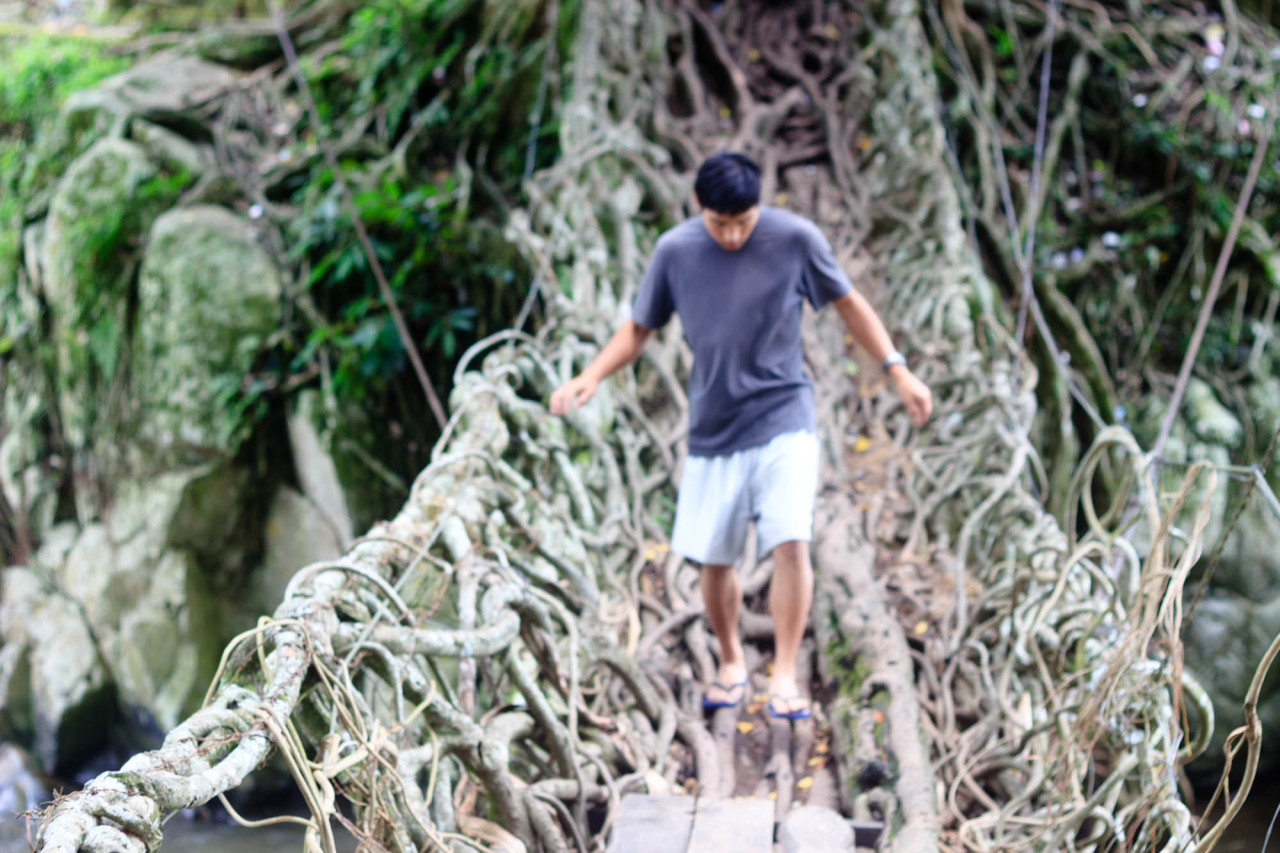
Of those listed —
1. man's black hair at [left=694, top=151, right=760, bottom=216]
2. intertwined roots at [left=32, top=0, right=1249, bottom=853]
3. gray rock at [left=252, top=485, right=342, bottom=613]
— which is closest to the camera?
intertwined roots at [left=32, top=0, right=1249, bottom=853]

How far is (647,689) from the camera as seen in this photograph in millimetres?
Result: 2029

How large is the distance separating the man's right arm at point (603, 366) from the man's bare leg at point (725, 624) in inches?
16.6

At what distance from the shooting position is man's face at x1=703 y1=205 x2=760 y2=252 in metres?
1.77

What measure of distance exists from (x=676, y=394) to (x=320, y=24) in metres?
3.42

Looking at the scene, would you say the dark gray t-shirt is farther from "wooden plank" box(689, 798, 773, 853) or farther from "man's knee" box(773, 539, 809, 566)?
"wooden plank" box(689, 798, 773, 853)

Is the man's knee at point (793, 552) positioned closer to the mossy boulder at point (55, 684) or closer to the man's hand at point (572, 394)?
the man's hand at point (572, 394)

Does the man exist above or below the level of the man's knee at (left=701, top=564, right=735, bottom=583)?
above

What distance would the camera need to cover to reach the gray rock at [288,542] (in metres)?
4.18

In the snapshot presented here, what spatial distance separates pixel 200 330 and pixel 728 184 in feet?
9.87

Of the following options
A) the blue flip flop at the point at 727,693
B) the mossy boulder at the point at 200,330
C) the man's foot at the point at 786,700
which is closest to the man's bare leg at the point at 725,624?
the blue flip flop at the point at 727,693

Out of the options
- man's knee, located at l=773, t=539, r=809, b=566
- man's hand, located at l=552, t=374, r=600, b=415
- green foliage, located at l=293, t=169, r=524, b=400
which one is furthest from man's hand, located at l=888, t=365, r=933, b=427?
green foliage, located at l=293, t=169, r=524, b=400

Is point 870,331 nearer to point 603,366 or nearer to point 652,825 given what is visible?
point 603,366

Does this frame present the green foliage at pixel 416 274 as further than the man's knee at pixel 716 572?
Yes

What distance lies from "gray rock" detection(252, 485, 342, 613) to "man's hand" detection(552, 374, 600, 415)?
2.55 metres
